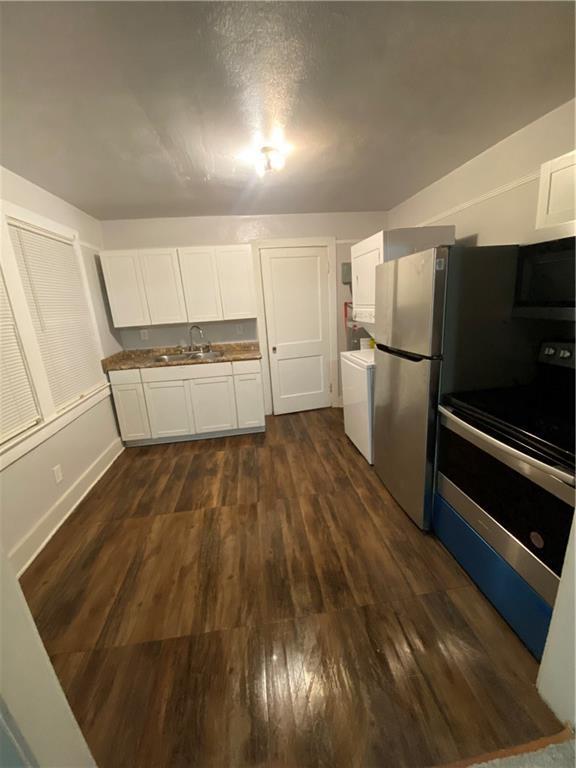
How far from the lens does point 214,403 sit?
10.8 feet

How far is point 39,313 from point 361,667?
2.90 metres

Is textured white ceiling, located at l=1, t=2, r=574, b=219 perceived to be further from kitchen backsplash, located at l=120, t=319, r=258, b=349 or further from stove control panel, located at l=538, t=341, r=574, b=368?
kitchen backsplash, located at l=120, t=319, r=258, b=349

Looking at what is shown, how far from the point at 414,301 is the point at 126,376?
2.84 meters

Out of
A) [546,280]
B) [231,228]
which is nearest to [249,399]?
[231,228]

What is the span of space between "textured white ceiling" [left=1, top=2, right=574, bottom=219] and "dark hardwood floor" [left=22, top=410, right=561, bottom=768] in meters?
2.42

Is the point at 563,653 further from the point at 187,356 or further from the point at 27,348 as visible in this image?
the point at 187,356

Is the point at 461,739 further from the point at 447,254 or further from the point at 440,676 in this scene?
the point at 447,254

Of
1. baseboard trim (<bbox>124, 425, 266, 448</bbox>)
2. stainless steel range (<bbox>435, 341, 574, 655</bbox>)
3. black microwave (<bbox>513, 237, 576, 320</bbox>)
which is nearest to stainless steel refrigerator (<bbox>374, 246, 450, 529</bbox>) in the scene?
stainless steel range (<bbox>435, 341, 574, 655</bbox>)

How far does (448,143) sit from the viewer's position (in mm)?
1968

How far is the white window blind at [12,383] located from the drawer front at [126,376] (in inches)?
41.2

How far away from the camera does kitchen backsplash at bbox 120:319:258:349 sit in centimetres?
355

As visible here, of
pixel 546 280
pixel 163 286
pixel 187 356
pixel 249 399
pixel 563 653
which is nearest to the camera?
pixel 563 653

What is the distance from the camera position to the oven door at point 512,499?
1067 millimetres

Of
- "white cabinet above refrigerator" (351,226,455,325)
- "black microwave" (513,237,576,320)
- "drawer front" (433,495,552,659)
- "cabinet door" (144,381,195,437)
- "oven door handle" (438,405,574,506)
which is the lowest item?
"drawer front" (433,495,552,659)
